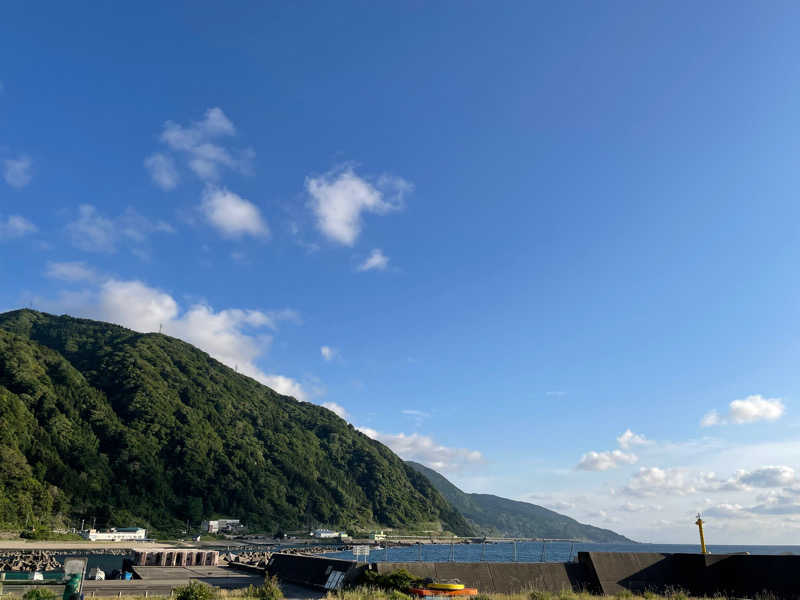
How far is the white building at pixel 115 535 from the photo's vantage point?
13162 centimetres

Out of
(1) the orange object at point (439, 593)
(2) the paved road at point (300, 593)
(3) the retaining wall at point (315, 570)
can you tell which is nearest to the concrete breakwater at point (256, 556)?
(3) the retaining wall at point (315, 570)

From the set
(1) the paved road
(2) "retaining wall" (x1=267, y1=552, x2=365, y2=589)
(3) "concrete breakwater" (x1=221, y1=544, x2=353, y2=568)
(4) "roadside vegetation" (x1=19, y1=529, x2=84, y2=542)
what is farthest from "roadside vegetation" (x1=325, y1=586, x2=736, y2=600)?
(4) "roadside vegetation" (x1=19, y1=529, x2=84, y2=542)

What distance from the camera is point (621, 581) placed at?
2853 centimetres

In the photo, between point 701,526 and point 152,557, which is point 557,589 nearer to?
point 701,526

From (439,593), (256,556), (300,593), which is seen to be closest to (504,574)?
(439,593)

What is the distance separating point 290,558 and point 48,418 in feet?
606

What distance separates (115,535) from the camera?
445 ft

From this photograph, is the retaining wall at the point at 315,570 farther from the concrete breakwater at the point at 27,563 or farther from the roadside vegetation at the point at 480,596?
the concrete breakwater at the point at 27,563

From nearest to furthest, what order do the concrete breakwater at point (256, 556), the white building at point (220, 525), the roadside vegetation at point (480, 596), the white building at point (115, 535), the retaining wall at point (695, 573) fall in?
the roadside vegetation at point (480, 596) → the retaining wall at point (695, 573) → the concrete breakwater at point (256, 556) → the white building at point (115, 535) → the white building at point (220, 525)

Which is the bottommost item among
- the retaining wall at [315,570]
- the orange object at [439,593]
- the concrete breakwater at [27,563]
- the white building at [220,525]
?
the white building at [220,525]

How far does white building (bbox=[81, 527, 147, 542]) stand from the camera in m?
132

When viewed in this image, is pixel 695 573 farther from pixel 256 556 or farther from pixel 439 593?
pixel 256 556

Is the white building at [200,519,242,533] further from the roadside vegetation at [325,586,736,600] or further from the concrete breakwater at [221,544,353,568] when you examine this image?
the roadside vegetation at [325,586,736,600]

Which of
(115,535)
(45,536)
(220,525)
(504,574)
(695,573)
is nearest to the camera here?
(504,574)
